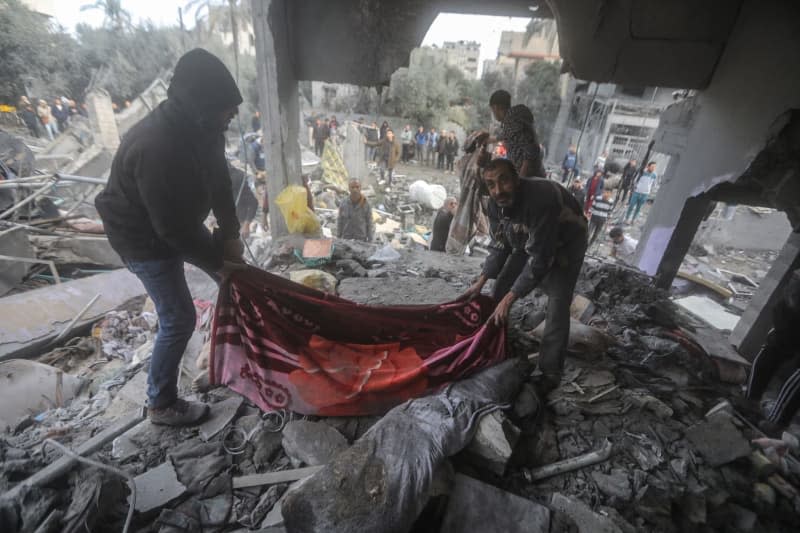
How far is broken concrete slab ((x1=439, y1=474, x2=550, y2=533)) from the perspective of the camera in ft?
5.62

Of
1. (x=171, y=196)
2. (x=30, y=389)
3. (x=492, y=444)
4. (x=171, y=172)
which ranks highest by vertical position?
(x=171, y=172)

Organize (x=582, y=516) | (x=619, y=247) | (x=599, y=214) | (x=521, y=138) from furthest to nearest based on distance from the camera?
1. (x=599, y=214)
2. (x=619, y=247)
3. (x=521, y=138)
4. (x=582, y=516)

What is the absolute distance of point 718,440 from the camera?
2.36 metres

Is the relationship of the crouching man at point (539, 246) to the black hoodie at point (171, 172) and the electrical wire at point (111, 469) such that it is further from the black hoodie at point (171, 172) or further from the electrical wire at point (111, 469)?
the electrical wire at point (111, 469)

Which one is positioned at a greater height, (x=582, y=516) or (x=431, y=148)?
(x=431, y=148)

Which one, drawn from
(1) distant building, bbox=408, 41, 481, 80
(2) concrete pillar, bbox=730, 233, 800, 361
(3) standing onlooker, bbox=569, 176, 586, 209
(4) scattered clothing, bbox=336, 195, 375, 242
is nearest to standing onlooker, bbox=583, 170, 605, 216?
(3) standing onlooker, bbox=569, 176, 586, 209

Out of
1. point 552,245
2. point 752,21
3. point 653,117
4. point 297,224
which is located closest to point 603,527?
point 552,245

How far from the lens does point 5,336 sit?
3320 millimetres

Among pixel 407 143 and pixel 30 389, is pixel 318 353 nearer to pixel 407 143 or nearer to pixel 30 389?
A: pixel 30 389

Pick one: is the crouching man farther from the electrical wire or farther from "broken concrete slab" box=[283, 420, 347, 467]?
the electrical wire

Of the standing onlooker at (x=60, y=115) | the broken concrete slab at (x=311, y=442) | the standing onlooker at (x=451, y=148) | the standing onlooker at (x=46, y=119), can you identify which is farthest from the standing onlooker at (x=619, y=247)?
the standing onlooker at (x=60, y=115)

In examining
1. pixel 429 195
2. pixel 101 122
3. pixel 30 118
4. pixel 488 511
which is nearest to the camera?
pixel 488 511

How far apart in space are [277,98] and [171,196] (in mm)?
3764

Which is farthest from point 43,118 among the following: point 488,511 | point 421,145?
point 488,511
